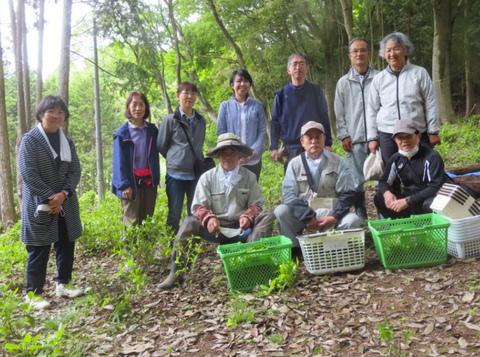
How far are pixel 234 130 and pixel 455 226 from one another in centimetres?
278

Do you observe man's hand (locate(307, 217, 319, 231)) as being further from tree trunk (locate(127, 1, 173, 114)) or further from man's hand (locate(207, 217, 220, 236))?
tree trunk (locate(127, 1, 173, 114))

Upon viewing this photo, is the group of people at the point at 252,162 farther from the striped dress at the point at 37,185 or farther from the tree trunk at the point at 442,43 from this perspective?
the tree trunk at the point at 442,43

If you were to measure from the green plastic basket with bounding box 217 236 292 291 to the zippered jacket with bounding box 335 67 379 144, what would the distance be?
198 centimetres

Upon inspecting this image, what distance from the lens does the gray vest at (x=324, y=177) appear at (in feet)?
13.5

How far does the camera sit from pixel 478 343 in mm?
2432

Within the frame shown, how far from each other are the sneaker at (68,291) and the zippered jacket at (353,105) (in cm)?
369

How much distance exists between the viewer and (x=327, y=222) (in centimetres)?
386

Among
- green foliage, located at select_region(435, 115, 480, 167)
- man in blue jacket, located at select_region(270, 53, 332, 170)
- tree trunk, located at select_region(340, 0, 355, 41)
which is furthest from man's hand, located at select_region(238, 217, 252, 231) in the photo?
tree trunk, located at select_region(340, 0, 355, 41)

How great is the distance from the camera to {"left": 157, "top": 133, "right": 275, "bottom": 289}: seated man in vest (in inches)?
157

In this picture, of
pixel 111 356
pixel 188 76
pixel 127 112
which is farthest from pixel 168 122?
pixel 188 76

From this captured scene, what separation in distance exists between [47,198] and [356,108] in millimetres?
3779

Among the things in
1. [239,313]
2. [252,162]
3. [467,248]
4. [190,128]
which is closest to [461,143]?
[467,248]

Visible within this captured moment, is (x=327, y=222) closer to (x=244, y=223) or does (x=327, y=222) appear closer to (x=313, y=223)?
(x=313, y=223)

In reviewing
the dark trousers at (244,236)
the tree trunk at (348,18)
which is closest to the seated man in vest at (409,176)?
the dark trousers at (244,236)
